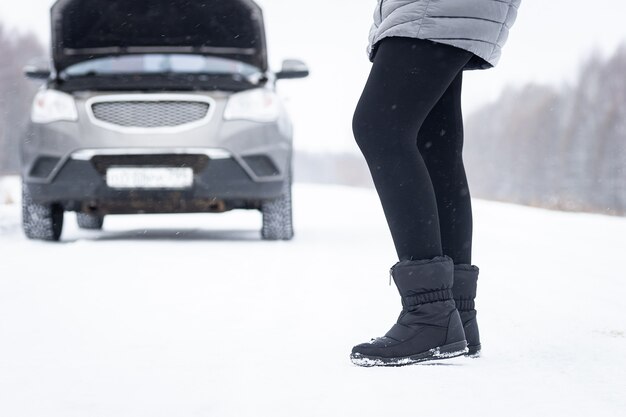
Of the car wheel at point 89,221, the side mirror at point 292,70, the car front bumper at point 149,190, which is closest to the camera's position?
the car front bumper at point 149,190

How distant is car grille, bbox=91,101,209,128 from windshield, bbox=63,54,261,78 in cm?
40

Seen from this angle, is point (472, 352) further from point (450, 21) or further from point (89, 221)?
point (89, 221)

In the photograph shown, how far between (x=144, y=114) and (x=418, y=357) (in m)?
3.94

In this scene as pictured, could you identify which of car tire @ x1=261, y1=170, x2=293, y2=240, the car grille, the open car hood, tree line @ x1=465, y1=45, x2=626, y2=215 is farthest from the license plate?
tree line @ x1=465, y1=45, x2=626, y2=215

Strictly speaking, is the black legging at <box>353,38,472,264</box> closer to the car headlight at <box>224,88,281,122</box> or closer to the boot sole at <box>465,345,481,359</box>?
the boot sole at <box>465,345,481,359</box>

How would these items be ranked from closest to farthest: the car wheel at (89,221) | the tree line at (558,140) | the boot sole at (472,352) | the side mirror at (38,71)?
the boot sole at (472,352)
the side mirror at (38,71)
the car wheel at (89,221)
the tree line at (558,140)

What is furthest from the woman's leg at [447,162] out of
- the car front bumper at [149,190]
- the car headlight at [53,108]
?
the car headlight at [53,108]

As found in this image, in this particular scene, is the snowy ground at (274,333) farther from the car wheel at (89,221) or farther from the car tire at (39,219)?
the car wheel at (89,221)

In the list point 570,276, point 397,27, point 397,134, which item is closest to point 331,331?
point 397,134

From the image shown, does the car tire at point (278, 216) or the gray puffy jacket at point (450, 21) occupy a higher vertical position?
the gray puffy jacket at point (450, 21)

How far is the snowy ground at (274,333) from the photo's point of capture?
1847 millimetres

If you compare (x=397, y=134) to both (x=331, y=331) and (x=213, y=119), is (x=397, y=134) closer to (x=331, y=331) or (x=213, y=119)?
(x=331, y=331)

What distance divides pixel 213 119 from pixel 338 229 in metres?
2.07

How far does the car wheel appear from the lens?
750cm
